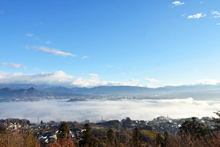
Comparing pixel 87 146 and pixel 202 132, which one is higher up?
pixel 202 132

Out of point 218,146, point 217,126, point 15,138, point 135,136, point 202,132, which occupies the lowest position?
point 135,136

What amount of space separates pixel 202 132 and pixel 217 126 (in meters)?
1.60

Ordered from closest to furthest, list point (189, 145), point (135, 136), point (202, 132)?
point (189, 145) → point (202, 132) → point (135, 136)

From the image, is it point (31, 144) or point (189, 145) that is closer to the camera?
point (189, 145)

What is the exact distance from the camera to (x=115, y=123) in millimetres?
49156

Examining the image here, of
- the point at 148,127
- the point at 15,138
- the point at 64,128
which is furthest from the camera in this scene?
the point at 148,127

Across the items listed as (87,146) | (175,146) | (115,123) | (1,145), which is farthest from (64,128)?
(115,123)

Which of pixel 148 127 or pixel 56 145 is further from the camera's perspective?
pixel 148 127

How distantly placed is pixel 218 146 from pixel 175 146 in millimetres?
1584

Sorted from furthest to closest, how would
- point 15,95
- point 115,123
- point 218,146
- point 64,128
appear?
point 15,95
point 115,123
point 64,128
point 218,146

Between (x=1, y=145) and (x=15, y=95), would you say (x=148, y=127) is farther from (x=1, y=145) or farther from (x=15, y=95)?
(x=15, y=95)

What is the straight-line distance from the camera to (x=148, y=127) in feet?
131

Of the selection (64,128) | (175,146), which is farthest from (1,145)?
(64,128)

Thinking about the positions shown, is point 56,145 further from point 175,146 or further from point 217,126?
point 217,126
